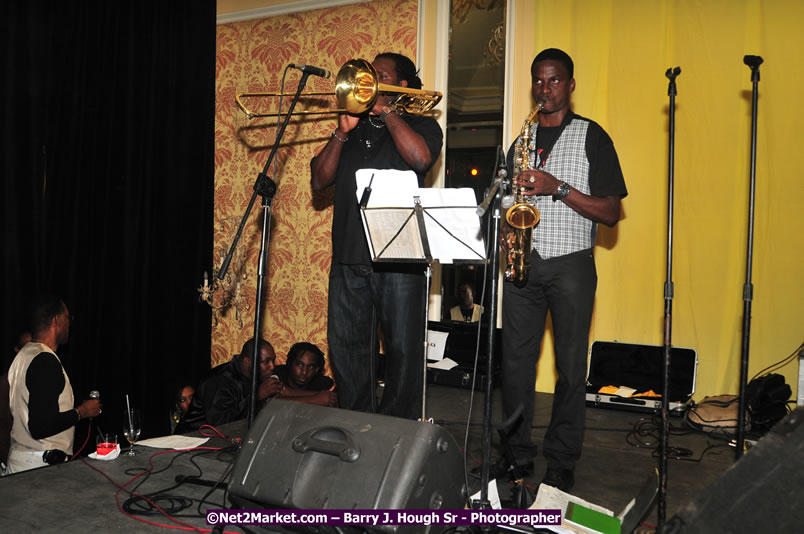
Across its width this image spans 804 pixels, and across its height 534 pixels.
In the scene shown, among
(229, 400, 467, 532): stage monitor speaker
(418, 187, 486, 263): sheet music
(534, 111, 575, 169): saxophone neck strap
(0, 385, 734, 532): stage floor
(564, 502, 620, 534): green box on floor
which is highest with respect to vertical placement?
(534, 111, 575, 169): saxophone neck strap

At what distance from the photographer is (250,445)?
2047 mm

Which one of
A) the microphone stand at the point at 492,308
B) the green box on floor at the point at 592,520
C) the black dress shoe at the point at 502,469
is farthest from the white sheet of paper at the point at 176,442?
the green box on floor at the point at 592,520

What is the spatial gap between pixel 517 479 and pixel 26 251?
3.53 m

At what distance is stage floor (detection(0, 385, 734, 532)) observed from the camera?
7.53ft

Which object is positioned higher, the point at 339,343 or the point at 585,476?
the point at 339,343

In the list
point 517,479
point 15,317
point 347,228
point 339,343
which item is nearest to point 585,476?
point 517,479

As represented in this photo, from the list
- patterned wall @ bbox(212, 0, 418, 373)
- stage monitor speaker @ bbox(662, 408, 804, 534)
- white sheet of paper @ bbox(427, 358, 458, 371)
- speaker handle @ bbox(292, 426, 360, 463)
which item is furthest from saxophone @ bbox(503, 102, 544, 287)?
patterned wall @ bbox(212, 0, 418, 373)

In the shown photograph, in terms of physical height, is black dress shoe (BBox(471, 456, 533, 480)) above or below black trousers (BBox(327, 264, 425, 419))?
below

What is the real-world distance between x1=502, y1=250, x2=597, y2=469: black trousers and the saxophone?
43 mm

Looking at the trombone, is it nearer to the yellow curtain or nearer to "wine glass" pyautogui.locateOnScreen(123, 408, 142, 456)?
"wine glass" pyautogui.locateOnScreen(123, 408, 142, 456)

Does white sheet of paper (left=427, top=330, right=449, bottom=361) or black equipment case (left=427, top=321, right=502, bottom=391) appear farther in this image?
white sheet of paper (left=427, top=330, right=449, bottom=361)

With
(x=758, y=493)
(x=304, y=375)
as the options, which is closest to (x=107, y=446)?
(x=304, y=375)

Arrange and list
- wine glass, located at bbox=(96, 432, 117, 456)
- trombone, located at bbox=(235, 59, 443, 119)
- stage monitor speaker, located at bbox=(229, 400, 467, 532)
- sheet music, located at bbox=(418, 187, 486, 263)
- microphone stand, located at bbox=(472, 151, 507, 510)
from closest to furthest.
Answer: stage monitor speaker, located at bbox=(229, 400, 467, 532) → microphone stand, located at bbox=(472, 151, 507, 510) → sheet music, located at bbox=(418, 187, 486, 263) → trombone, located at bbox=(235, 59, 443, 119) → wine glass, located at bbox=(96, 432, 117, 456)

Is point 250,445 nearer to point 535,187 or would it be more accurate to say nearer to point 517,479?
point 517,479
